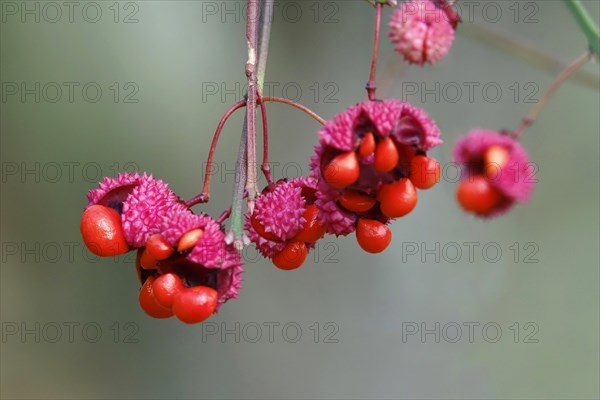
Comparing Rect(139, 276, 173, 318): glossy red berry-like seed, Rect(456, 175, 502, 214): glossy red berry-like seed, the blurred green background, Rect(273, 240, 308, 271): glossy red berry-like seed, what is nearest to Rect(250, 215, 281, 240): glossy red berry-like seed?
Rect(273, 240, 308, 271): glossy red berry-like seed

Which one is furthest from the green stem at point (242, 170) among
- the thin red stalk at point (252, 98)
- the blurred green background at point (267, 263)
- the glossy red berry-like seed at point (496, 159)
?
the blurred green background at point (267, 263)

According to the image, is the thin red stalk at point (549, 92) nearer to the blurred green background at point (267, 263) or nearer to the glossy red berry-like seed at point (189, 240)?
the glossy red berry-like seed at point (189, 240)

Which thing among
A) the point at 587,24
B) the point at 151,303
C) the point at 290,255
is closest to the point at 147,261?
the point at 151,303

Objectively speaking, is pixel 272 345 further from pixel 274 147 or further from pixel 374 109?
pixel 374 109

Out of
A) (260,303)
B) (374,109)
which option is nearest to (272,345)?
(260,303)

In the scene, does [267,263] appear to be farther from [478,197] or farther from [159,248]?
[478,197]

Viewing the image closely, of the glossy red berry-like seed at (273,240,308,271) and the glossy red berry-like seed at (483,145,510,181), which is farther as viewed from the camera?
the glossy red berry-like seed at (273,240,308,271)

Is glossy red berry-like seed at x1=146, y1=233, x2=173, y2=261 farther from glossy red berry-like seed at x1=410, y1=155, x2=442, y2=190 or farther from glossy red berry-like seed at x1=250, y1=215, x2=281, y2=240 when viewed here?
glossy red berry-like seed at x1=410, y1=155, x2=442, y2=190
